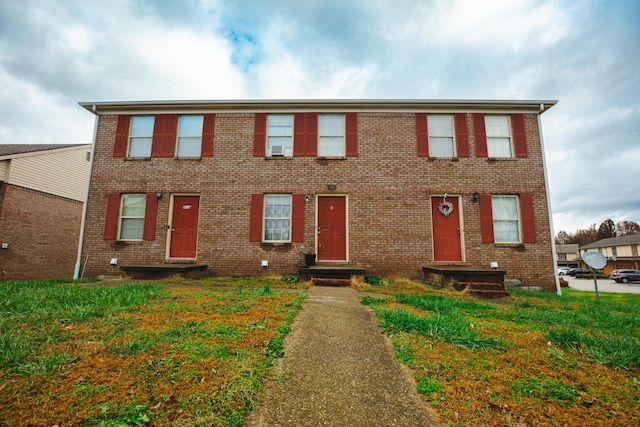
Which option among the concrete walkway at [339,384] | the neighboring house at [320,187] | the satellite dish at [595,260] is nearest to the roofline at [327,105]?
the neighboring house at [320,187]

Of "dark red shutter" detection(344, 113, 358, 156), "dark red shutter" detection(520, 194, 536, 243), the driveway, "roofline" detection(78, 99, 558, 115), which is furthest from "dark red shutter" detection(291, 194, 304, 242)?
the driveway

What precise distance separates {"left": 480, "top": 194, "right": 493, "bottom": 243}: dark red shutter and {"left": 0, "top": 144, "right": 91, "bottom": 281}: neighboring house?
1817cm

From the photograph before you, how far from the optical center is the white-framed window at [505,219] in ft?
30.5

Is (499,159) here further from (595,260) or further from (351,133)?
(351,133)

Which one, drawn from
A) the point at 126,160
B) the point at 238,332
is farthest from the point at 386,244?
the point at 126,160

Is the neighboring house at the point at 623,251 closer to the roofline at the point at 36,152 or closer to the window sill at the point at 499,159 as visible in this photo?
the window sill at the point at 499,159

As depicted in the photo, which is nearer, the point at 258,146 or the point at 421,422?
the point at 421,422

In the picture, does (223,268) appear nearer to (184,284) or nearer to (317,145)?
(184,284)

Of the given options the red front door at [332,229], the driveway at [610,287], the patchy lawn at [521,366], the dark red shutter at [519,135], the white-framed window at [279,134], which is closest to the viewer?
the patchy lawn at [521,366]

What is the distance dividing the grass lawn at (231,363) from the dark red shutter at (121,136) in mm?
6638

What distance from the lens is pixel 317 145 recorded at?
977 cm

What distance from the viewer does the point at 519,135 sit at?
9.62 metres

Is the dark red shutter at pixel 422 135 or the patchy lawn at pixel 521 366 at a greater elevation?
the dark red shutter at pixel 422 135

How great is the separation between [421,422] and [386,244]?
7243mm
